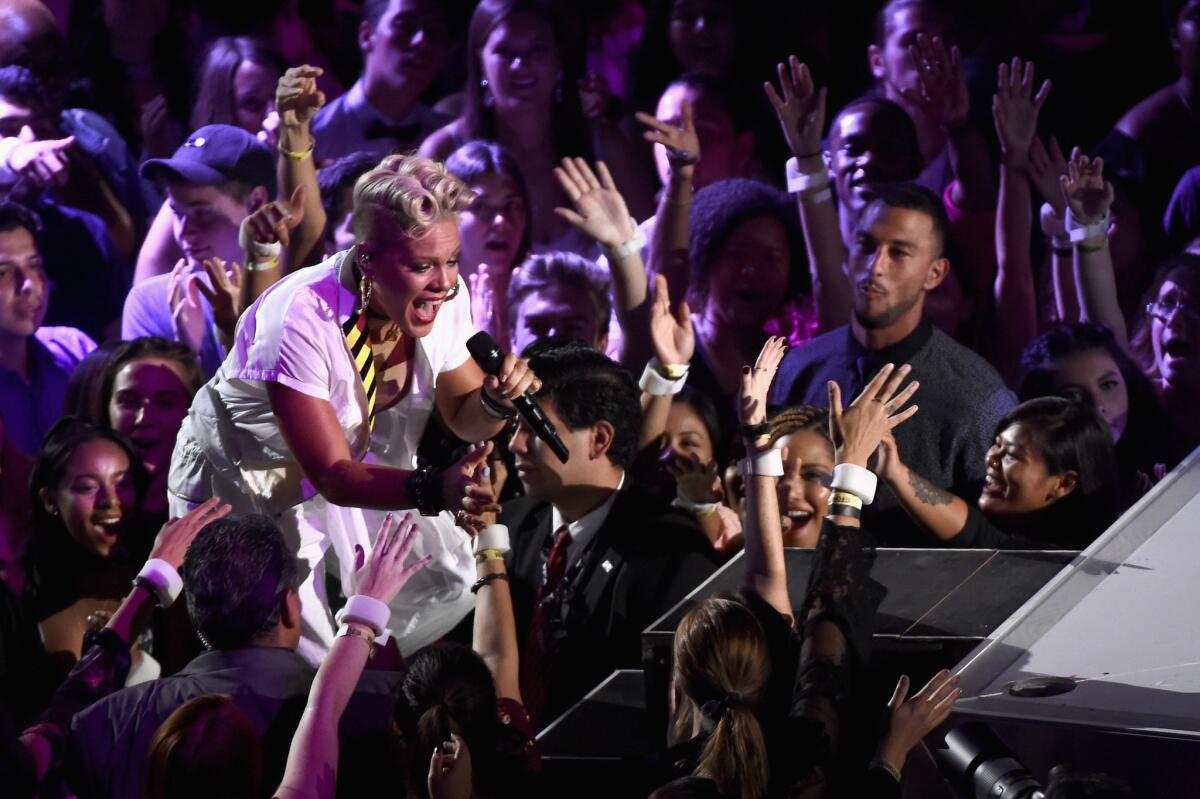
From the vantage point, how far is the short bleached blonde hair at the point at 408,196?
9.80 ft

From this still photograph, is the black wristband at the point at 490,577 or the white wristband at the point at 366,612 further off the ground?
the white wristband at the point at 366,612

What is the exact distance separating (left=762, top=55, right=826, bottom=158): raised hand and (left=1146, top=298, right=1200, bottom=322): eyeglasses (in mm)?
1033

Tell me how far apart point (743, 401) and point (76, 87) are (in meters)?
3.86

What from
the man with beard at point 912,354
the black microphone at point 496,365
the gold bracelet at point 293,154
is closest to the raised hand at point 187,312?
the gold bracelet at point 293,154

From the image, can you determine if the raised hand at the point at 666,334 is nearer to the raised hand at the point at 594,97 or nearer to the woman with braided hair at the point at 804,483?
the woman with braided hair at the point at 804,483

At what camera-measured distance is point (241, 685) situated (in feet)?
8.32

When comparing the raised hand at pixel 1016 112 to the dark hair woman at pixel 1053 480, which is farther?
the raised hand at pixel 1016 112

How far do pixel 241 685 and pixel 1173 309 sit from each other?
261 cm

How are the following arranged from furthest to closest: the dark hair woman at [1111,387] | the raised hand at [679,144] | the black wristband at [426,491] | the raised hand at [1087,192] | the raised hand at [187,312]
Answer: the raised hand at [187,312] → the raised hand at [679,144] → the raised hand at [1087,192] → the dark hair woman at [1111,387] → the black wristband at [426,491]

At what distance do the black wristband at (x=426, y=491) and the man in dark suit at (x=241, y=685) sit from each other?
257 millimetres

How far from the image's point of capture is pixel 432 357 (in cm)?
322

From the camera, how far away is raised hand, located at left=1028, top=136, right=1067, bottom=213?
409 centimetres

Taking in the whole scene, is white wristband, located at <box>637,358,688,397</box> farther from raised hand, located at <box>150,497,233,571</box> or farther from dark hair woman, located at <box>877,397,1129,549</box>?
raised hand, located at <box>150,497,233,571</box>

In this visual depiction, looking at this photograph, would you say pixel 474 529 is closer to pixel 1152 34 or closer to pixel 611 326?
pixel 611 326
